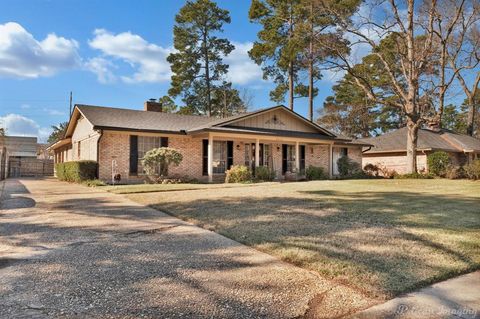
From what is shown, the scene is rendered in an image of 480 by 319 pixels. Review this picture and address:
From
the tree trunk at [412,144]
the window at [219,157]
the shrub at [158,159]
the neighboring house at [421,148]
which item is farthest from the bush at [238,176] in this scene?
the neighboring house at [421,148]

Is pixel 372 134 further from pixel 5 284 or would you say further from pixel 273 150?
pixel 5 284

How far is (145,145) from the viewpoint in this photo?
57.6 feet

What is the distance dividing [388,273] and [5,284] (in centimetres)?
379

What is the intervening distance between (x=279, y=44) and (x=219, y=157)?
53.7 feet

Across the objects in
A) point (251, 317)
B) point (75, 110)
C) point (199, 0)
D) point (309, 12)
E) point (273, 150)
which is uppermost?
point (199, 0)

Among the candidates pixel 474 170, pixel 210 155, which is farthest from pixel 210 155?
pixel 474 170

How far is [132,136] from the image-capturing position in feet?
56.1

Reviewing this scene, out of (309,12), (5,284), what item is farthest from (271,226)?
(309,12)

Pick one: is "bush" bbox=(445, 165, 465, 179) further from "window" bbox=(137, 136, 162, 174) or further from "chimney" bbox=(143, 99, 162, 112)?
"chimney" bbox=(143, 99, 162, 112)

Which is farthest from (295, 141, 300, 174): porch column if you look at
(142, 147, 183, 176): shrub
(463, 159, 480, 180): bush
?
(463, 159, 480, 180): bush

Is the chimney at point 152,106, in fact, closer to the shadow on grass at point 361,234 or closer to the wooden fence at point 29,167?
the wooden fence at point 29,167

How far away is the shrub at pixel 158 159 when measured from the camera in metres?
15.9

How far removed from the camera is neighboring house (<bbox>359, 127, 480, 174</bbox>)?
87.3ft

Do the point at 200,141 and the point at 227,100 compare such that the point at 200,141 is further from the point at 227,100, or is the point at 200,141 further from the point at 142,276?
the point at 227,100
